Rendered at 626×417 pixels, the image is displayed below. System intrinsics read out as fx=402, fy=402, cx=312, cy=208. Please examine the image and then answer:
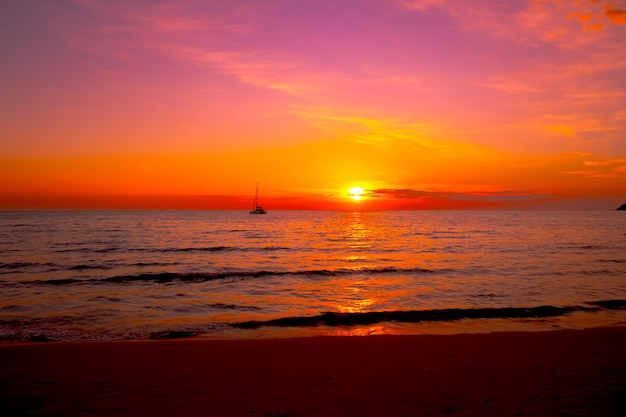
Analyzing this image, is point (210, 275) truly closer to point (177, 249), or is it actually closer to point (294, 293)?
point (294, 293)

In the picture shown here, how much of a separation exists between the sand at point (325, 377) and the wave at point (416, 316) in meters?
3.01

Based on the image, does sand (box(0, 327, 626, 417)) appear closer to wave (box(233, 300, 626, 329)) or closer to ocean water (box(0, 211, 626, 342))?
ocean water (box(0, 211, 626, 342))

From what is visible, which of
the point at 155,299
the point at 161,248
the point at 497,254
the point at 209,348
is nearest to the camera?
the point at 209,348

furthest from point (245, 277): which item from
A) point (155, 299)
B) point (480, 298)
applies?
point (480, 298)

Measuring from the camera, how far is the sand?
7211 mm

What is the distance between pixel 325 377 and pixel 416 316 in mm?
8713

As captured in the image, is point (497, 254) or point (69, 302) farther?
point (497, 254)

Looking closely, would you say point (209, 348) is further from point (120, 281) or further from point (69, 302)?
point (120, 281)

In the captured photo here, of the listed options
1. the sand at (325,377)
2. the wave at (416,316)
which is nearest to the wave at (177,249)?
the wave at (416,316)

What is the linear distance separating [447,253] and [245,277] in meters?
22.3

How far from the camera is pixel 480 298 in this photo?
2033 centimetres

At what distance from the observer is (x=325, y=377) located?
9.12 meters

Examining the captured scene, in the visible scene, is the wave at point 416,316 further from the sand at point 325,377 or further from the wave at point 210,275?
the wave at point 210,275

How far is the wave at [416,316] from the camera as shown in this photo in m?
15.9
